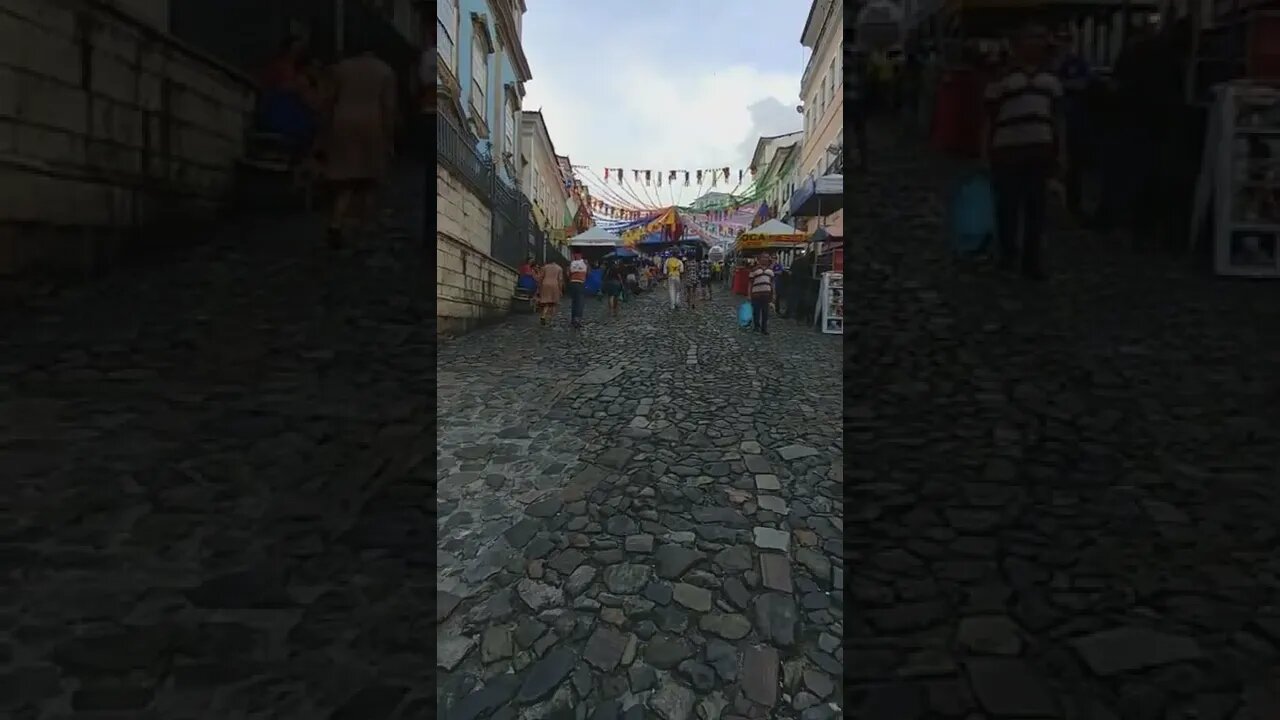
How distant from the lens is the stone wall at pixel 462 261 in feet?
6.31

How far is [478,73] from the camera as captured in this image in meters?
1.97

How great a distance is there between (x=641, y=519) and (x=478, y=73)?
4.48 ft

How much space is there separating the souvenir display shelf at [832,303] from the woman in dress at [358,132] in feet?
4.37

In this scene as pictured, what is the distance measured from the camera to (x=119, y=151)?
1.93 m

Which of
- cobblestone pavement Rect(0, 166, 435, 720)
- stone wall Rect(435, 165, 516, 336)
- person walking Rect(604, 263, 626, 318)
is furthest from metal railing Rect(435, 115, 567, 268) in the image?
person walking Rect(604, 263, 626, 318)

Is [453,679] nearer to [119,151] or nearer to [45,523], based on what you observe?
[45,523]

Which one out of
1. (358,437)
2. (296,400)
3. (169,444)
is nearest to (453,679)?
(358,437)
